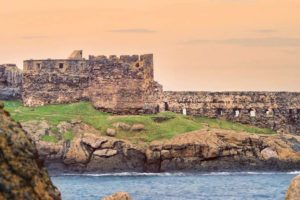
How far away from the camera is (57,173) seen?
53938 millimetres

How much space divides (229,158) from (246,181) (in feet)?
19.2

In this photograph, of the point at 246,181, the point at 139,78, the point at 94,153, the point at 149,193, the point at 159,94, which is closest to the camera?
the point at 149,193

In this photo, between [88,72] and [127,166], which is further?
[88,72]

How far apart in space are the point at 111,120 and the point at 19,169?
50.8 m

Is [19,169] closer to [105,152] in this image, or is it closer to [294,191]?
[294,191]

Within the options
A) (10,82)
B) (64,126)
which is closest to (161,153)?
(64,126)

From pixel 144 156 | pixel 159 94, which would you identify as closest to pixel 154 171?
pixel 144 156

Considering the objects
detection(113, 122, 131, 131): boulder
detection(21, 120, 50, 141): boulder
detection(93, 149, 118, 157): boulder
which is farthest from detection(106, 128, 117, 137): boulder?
detection(21, 120, 50, 141): boulder

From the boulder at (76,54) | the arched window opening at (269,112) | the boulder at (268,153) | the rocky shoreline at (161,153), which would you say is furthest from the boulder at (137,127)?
the arched window opening at (269,112)

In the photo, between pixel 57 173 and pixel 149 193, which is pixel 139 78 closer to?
pixel 57 173

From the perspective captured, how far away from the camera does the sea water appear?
40444mm

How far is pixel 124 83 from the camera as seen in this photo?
→ 5947 cm

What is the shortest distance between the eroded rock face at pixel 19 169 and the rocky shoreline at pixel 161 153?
4618 centimetres

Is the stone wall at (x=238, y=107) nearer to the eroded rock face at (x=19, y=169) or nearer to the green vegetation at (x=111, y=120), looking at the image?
the green vegetation at (x=111, y=120)
